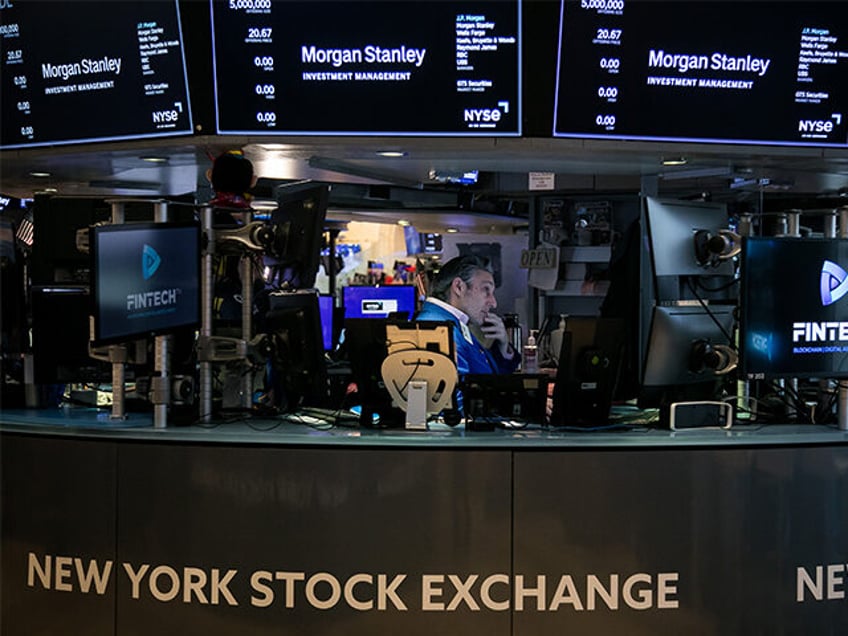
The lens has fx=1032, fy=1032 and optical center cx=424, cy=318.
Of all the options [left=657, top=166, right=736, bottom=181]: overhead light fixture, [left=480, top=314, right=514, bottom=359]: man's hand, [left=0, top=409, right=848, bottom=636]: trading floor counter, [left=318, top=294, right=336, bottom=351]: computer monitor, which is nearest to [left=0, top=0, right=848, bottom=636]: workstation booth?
[left=0, top=409, right=848, bottom=636]: trading floor counter

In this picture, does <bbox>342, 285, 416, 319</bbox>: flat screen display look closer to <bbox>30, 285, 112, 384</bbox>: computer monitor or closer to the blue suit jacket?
the blue suit jacket

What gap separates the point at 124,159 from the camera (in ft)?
15.6

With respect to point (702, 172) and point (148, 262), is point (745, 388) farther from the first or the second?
point (148, 262)

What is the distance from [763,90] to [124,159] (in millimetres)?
2822

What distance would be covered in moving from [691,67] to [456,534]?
2.07 metres

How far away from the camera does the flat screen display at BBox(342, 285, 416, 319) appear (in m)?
8.55

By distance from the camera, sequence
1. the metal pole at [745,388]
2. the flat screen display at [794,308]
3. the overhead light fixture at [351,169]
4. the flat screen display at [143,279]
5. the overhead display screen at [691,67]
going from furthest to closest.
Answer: the overhead light fixture at [351,169] → the metal pole at [745,388] → the overhead display screen at [691,67] → the flat screen display at [794,308] → the flat screen display at [143,279]

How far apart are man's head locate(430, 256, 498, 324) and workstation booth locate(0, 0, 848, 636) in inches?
24.8

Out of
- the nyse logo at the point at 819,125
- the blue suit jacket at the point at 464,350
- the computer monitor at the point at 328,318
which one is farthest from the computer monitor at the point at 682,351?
the computer monitor at the point at 328,318

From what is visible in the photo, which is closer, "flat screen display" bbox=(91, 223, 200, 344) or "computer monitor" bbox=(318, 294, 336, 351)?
"flat screen display" bbox=(91, 223, 200, 344)

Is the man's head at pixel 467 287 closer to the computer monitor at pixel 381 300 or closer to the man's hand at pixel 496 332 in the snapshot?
the man's hand at pixel 496 332

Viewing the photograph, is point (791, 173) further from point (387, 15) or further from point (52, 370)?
point (52, 370)

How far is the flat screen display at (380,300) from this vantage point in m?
8.55

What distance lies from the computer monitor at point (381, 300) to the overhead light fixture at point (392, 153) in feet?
13.2
